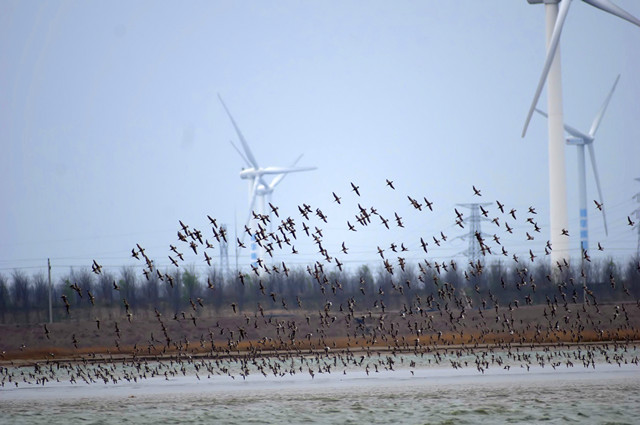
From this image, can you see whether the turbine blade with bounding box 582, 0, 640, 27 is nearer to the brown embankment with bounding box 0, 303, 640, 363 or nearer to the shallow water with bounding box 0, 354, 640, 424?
the brown embankment with bounding box 0, 303, 640, 363

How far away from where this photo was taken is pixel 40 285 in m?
152

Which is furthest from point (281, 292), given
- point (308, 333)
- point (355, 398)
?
point (355, 398)

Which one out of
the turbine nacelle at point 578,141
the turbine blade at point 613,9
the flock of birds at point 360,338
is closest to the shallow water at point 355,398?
the flock of birds at point 360,338

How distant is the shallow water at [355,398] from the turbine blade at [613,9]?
52078 mm

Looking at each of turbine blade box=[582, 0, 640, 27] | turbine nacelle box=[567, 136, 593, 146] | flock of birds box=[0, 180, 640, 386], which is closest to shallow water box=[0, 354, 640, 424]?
flock of birds box=[0, 180, 640, 386]

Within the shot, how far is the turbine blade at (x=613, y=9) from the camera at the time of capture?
118 meters

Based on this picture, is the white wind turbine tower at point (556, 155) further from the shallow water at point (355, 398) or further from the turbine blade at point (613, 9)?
the shallow water at point (355, 398)

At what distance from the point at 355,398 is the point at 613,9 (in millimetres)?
76258

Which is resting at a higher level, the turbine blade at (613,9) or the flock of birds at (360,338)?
the turbine blade at (613,9)

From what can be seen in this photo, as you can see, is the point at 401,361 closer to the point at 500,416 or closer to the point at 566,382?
the point at 566,382

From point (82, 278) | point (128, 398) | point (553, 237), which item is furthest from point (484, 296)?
point (128, 398)

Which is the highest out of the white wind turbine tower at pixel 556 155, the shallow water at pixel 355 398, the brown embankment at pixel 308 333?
the white wind turbine tower at pixel 556 155

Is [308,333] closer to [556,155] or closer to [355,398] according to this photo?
[556,155]

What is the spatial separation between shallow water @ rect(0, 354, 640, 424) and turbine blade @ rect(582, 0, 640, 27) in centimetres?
5208
